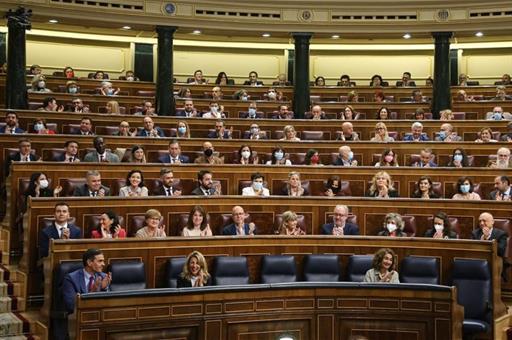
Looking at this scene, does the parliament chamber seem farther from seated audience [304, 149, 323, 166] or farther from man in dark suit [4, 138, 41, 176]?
seated audience [304, 149, 323, 166]

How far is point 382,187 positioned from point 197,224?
2010 millimetres

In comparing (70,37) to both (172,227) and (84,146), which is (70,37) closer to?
(84,146)

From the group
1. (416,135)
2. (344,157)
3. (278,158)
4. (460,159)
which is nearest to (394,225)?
(344,157)

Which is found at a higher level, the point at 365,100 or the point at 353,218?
the point at 365,100

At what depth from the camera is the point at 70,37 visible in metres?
15.0

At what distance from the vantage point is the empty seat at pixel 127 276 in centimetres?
574

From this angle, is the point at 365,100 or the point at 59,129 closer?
the point at 59,129

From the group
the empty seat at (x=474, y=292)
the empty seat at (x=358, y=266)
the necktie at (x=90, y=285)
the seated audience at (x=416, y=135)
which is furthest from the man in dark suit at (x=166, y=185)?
the seated audience at (x=416, y=135)

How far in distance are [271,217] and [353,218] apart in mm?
769

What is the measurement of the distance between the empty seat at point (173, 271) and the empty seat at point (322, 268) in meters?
1.04

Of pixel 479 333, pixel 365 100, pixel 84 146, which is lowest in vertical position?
pixel 479 333

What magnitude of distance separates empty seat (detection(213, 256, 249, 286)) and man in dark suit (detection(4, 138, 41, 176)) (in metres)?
2.82

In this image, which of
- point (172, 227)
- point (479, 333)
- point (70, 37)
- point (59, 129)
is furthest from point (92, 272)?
point (70, 37)

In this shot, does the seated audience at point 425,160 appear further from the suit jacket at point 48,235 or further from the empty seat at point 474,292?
the suit jacket at point 48,235
